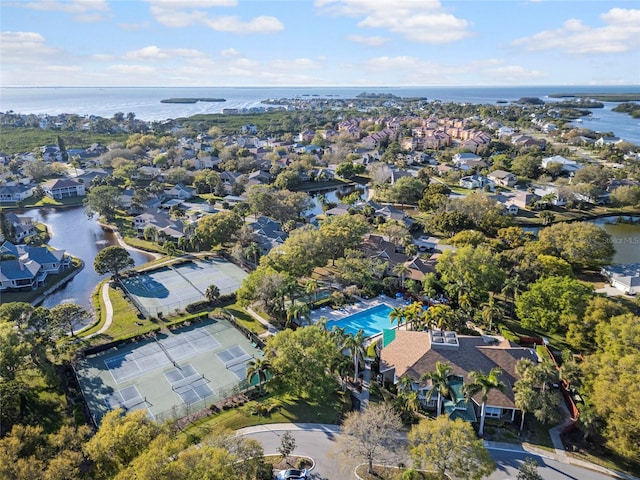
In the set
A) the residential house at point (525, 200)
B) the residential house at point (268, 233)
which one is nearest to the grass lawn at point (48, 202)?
the residential house at point (268, 233)

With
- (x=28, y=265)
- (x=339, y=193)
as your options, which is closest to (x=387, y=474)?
(x=28, y=265)

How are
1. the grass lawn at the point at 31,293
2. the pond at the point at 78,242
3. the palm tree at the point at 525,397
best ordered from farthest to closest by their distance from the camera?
the pond at the point at 78,242 < the grass lawn at the point at 31,293 < the palm tree at the point at 525,397

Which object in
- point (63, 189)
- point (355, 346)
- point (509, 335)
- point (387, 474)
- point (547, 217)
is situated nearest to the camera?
point (387, 474)

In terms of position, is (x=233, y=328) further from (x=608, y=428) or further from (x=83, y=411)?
(x=608, y=428)

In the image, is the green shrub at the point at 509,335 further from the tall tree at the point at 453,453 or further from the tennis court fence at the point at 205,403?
the tennis court fence at the point at 205,403

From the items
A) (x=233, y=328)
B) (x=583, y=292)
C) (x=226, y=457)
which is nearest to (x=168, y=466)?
(x=226, y=457)

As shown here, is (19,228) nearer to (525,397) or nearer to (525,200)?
(525,397)
